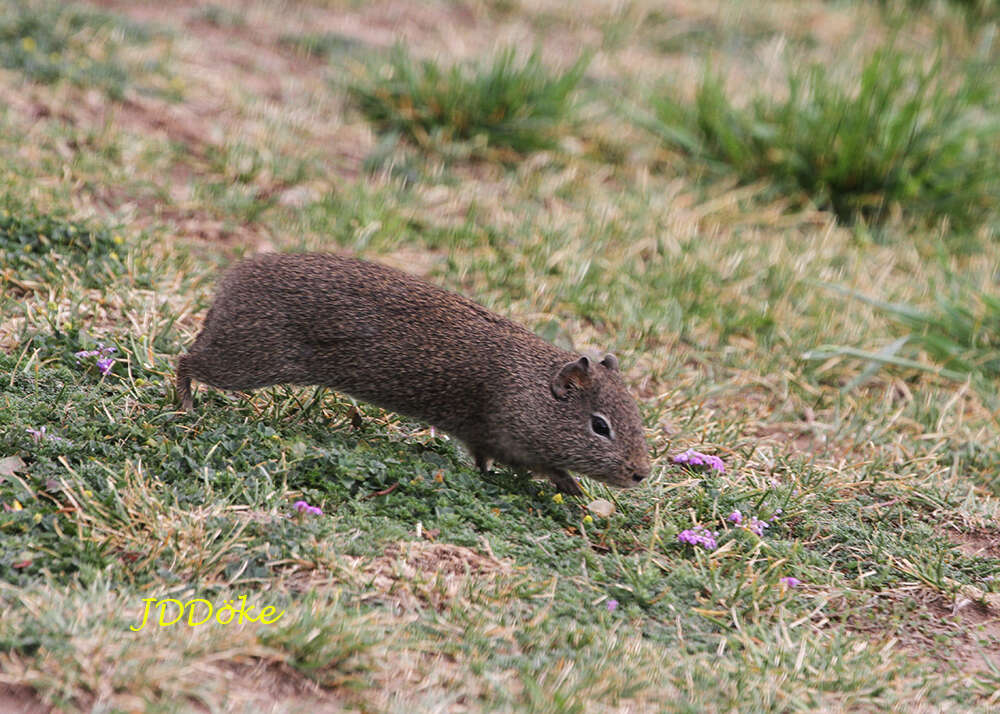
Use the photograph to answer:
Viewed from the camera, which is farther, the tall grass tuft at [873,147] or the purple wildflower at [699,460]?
the tall grass tuft at [873,147]

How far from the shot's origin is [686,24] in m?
10.6

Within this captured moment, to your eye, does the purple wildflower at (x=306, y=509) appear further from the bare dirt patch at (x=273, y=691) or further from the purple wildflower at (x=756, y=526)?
the purple wildflower at (x=756, y=526)

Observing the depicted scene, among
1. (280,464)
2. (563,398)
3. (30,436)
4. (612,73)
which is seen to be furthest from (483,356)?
(612,73)

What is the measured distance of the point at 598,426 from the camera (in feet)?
14.5

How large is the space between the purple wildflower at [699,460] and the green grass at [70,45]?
437cm

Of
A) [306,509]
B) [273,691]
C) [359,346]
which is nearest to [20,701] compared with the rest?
[273,691]

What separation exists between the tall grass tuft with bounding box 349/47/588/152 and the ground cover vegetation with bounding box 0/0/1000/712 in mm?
25

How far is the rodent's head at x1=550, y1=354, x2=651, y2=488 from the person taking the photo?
4.32 m

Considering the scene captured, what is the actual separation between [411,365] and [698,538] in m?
1.26

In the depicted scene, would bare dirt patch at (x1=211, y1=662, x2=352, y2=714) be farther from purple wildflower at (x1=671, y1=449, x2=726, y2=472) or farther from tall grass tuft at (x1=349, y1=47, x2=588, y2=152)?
tall grass tuft at (x1=349, y1=47, x2=588, y2=152)

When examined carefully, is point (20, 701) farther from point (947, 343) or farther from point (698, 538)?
point (947, 343)

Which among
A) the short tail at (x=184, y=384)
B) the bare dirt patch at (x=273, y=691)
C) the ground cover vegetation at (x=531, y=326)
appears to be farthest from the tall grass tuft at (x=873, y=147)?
the bare dirt patch at (x=273, y=691)

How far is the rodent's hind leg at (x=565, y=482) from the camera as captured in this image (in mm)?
4527

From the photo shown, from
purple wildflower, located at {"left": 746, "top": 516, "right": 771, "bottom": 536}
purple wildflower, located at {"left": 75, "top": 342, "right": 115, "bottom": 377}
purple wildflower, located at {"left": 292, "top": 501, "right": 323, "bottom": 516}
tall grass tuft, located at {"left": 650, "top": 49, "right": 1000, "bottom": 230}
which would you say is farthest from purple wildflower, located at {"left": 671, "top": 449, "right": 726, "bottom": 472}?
tall grass tuft, located at {"left": 650, "top": 49, "right": 1000, "bottom": 230}
